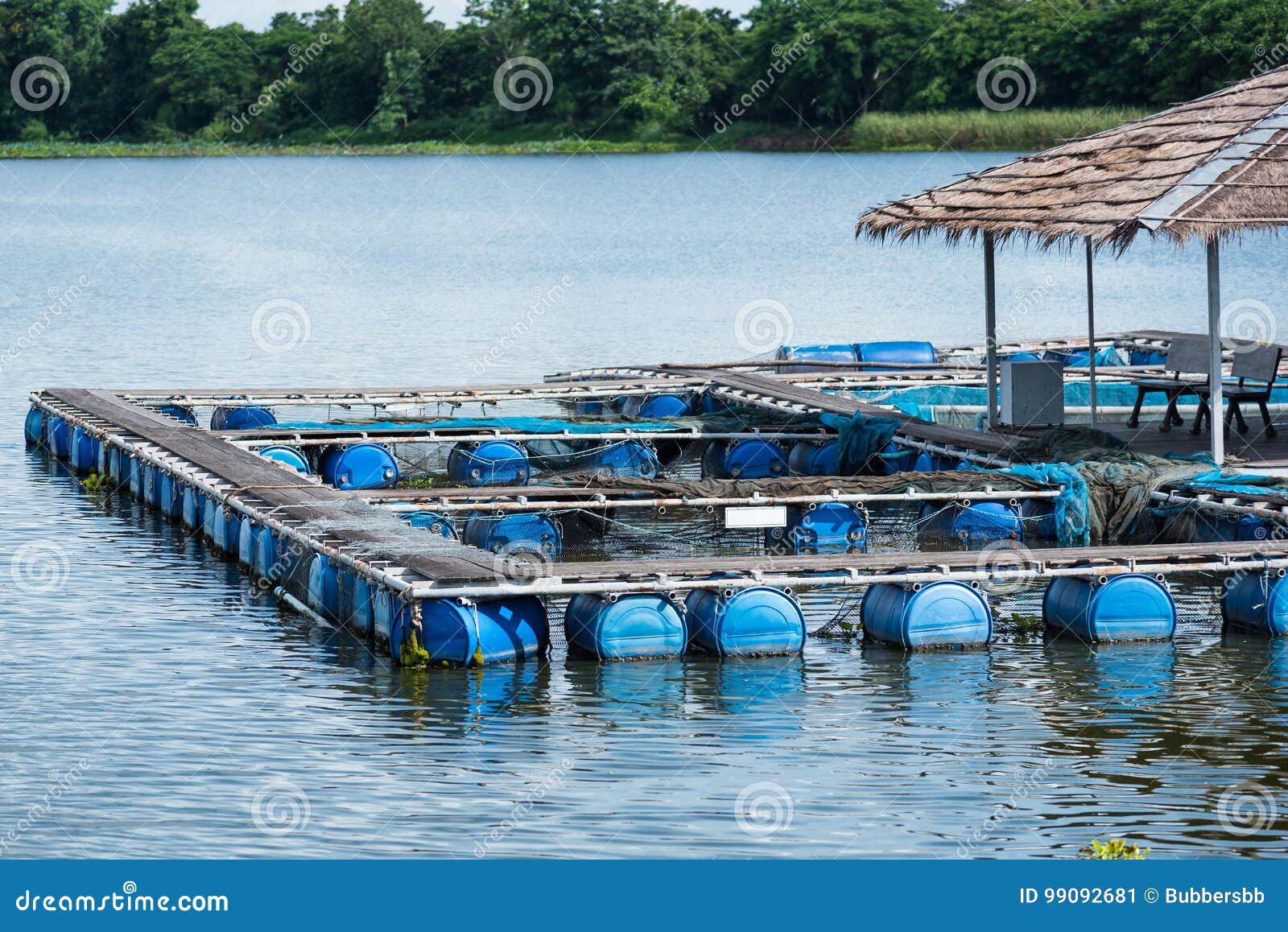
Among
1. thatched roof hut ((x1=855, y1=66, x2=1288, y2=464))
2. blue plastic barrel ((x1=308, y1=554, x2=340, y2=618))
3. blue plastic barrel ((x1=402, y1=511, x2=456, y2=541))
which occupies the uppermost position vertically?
thatched roof hut ((x1=855, y1=66, x2=1288, y2=464))

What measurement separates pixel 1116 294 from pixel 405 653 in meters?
34.1

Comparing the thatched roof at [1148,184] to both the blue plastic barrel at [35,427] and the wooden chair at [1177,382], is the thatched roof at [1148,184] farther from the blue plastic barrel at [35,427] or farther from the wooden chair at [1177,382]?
the blue plastic barrel at [35,427]

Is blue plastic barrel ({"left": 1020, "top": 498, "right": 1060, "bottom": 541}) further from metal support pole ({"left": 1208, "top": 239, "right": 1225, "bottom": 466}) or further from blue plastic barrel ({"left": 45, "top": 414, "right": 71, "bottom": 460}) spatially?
blue plastic barrel ({"left": 45, "top": 414, "right": 71, "bottom": 460})

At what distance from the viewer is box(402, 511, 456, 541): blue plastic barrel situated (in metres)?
17.3

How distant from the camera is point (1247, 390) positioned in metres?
20.6

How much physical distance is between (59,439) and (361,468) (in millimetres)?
5093

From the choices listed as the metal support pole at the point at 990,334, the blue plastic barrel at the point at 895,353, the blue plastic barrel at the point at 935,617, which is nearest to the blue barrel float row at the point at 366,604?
the blue plastic barrel at the point at 935,617

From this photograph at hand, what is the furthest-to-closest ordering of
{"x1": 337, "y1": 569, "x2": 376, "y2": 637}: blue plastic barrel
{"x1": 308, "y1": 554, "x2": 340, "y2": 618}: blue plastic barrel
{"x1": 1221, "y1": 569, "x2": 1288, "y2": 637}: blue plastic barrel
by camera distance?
{"x1": 308, "y1": 554, "x2": 340, "y2": 618}: blue plastic barrel, {"x1": 1221, "y1": 569, "x2": 1288, "y2": 637}: blue plastic barrel, {"x1": 337, "y1": 569, "x2": 376, "y2": 637}: blue plastic barrel

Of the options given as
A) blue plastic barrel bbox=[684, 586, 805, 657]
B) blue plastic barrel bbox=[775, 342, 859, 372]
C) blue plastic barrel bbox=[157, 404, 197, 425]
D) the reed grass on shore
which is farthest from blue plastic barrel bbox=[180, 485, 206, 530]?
the reed grass on shore

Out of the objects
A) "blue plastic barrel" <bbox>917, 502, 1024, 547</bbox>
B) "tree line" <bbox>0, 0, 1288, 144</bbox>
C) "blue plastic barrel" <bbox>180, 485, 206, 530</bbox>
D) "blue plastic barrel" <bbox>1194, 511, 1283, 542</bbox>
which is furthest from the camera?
"tree line" <bbox>0, 0, 1288, 144</bbox>

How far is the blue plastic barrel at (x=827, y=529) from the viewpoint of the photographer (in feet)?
59.0

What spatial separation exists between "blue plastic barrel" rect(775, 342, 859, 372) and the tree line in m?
46.1

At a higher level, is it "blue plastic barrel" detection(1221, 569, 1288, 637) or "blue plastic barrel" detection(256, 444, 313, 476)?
"blue plastic barrel" detection(256, 444, 313, 476)
